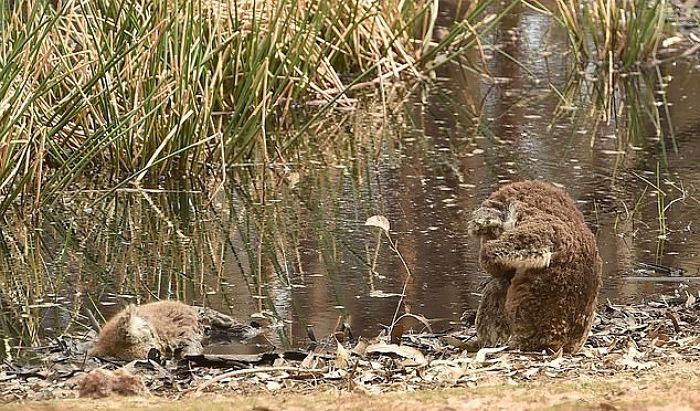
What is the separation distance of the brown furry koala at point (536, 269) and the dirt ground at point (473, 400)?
0.67m

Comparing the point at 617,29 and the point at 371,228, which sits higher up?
the point at 617,29

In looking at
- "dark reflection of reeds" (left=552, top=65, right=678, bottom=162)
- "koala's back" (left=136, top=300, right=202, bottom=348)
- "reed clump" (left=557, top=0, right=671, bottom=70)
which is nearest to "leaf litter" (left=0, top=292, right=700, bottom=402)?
"koala's back" (left=136, top=300, right=202, bottom=348)

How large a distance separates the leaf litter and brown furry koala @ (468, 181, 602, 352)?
0.08m

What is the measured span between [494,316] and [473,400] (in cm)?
117

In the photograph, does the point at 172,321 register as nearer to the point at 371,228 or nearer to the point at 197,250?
the point at 197,250

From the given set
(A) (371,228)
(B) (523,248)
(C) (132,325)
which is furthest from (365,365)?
(A) (371,228)

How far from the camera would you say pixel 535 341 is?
4.78m

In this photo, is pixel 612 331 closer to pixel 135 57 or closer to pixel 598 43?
pixel 135 57

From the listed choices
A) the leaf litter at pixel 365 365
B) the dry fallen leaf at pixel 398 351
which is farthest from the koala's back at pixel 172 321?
the dry fallen leaf at pixel 398 351

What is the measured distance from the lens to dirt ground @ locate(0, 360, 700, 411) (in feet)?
11.8

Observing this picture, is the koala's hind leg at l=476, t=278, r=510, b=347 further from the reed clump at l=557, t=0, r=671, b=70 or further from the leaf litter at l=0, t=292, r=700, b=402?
the reed clump at l=557, t=0, r=671, b=70

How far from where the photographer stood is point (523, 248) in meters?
4.62

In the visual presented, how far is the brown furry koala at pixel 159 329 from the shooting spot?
5.04 meters

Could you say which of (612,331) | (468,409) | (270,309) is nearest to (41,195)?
(270,309)
